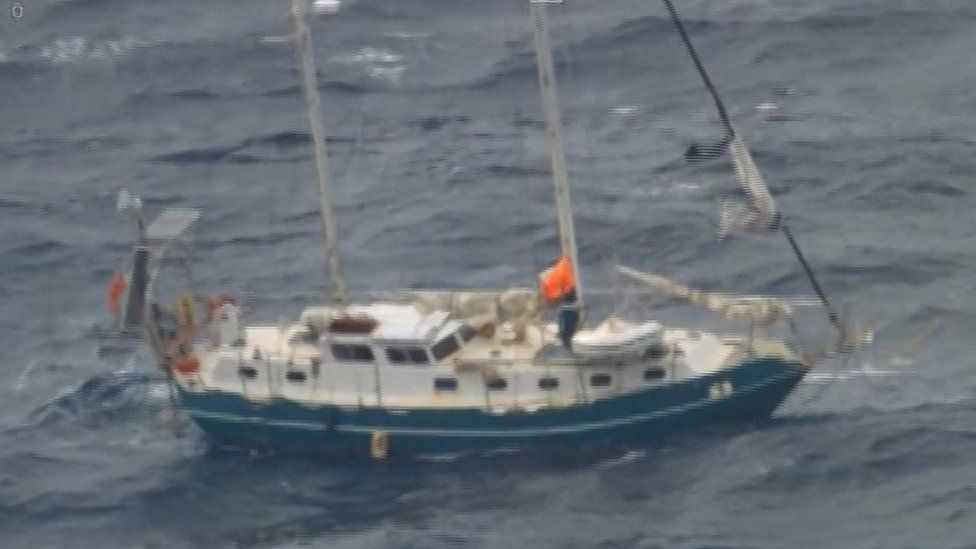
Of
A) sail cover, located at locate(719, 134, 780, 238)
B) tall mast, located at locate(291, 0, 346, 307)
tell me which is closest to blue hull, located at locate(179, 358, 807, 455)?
tall mast, located at locate(291, 0, 346, 307)

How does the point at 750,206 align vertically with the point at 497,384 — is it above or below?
above

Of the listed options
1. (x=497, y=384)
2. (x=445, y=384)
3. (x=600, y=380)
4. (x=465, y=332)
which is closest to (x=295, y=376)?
(x=445, y=384)

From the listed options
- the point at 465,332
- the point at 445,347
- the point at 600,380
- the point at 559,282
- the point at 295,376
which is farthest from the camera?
the point at 295,376

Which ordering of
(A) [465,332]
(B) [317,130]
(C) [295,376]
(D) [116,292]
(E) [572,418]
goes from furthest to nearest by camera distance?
(D) [116,292] → (C) [295,376] → (A) [465,332] → (B) [317,130] → (E) [572,418]

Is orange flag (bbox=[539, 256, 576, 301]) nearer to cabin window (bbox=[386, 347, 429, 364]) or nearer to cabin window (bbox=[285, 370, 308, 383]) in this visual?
cabin window (bbox=[386, 347, 429, 364])

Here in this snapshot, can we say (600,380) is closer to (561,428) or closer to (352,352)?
(561,428)

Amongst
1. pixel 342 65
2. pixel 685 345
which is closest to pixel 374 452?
pixel 685 345

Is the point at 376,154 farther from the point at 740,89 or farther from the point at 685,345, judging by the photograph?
the point at 685,345

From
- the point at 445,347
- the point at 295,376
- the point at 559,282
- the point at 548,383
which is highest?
the point at 559,282

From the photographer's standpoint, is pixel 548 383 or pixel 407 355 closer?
pixel 548 383
